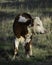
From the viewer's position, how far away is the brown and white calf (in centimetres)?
635

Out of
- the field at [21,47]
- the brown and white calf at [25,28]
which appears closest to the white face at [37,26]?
the brown and white calf at [25,28]

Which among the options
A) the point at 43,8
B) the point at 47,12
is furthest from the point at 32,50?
the point at 43,8

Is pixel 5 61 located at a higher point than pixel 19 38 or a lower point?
lower

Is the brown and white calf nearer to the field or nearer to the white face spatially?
the white face

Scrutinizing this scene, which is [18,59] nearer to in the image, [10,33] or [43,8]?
[10,33]

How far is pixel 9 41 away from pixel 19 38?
1.06 meters

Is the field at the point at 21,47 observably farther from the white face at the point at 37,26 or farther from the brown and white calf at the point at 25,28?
the white face at the point at 37,26

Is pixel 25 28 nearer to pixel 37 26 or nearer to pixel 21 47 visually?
pixel 37 26

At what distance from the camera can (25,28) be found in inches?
251

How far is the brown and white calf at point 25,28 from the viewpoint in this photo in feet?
20.8

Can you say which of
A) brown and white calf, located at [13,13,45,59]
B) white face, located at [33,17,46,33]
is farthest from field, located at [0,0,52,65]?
white face, located at [33,17,46,33]

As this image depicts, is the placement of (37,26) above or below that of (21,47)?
above

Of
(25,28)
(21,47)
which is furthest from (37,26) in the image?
(21,47)

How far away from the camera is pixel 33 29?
6.45 m
